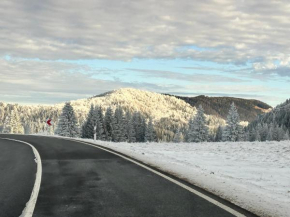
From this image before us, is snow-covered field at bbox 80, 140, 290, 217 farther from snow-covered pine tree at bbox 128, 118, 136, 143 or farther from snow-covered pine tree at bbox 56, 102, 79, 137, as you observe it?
snow-covered pine tree at bbox 128, 118, 136, 143

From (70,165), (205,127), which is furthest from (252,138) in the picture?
(70,165)

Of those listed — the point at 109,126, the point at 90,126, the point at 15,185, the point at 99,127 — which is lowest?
the point at 15,185

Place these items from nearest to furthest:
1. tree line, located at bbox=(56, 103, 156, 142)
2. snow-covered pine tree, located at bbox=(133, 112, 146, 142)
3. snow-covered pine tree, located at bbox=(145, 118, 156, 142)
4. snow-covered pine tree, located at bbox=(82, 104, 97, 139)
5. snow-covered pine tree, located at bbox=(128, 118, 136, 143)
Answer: tree line, located at bbox=(56, 103, 156, 142)
snow-covered pine tree, located at bbox=(82, 104, 97, 139)
snow-covered pine tree, located at bbox=(128, 118, 136, 143)
snow-covered pine tree, located at bbox=(145, 118, 156, 142)
snow-covered pine tree, located at bbox=(133, 112, 146, 142)

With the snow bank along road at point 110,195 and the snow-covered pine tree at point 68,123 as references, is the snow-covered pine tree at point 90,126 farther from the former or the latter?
the snow bank along road at point 110,195

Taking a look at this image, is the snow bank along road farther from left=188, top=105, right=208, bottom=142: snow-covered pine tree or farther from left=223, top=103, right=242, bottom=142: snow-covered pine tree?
left=223, top=103, right=242, bottom=142: snow-covered pine tree

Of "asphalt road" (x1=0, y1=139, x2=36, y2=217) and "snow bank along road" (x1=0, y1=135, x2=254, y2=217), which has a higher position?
"snow bank along road" (x1=0, y1=135, x2=254, y2=217)

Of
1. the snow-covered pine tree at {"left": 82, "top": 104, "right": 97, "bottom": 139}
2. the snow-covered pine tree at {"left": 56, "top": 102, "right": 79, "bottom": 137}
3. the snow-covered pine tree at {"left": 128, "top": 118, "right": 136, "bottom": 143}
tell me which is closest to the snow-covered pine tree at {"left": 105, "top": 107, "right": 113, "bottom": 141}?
the snow-covered pine tree at {"left": 82, "top": 104, "right": 97, "bottom": 139}

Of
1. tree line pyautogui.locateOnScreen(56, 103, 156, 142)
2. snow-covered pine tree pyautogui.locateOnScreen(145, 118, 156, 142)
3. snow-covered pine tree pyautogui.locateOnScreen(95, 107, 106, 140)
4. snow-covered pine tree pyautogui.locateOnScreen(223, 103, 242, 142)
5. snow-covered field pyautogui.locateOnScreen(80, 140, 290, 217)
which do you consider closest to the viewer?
snow-covered field pyautogui.locateOnScreen(80, 140, 290, 217)

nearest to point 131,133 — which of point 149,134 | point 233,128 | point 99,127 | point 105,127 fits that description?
point 149,134

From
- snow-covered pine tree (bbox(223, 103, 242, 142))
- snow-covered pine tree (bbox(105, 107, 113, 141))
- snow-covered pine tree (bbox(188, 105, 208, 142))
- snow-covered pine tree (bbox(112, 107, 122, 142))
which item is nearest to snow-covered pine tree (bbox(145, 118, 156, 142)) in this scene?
snow-covered pine tree (bbox(112, 107, 122, 142))

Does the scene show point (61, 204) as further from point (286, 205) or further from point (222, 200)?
point (286, 205)

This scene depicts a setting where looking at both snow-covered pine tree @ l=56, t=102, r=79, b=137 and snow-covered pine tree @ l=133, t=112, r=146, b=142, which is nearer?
snow-covered pine tree @ l=56, t=102, r=79, b=137

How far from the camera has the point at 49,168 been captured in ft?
33.6

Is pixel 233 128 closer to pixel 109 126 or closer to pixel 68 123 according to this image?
pixel 109 126
